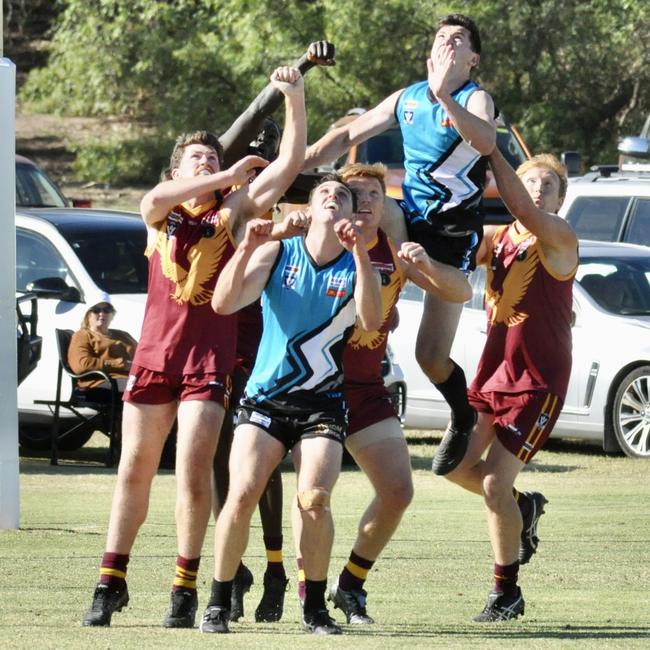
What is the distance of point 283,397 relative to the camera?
7.21 metres

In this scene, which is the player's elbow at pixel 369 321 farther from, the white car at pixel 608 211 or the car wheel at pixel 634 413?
the white car at pixel 608 211

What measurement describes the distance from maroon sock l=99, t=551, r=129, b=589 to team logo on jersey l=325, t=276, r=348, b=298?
148cm

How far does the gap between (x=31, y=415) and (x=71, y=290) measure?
114 cm

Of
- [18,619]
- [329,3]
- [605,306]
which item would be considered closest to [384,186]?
[18,619]

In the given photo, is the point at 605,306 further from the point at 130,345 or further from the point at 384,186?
the point at 384,186

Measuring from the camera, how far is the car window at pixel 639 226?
1717 centimetres

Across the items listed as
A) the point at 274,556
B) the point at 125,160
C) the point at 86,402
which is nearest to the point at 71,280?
the point at 86,402

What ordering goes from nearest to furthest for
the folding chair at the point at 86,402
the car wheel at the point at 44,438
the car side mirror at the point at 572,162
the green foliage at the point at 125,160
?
1. the folding chair at the point at 86,402
2. the car wheel at the point at 44,438
3. the car side mirror at the point at 572,162
4. the green foliage at the point at 125,160

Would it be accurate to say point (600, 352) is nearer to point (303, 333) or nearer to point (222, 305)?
point (303, 333)

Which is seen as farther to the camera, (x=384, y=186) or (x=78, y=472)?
(x=78, y=472)

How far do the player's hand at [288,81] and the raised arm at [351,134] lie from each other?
0.57 m

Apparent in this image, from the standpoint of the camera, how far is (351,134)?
8.29 meters

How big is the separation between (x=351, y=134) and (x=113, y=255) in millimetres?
7111

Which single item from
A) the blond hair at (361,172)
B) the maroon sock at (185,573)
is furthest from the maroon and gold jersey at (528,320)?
the maroon sock at (185,573)
